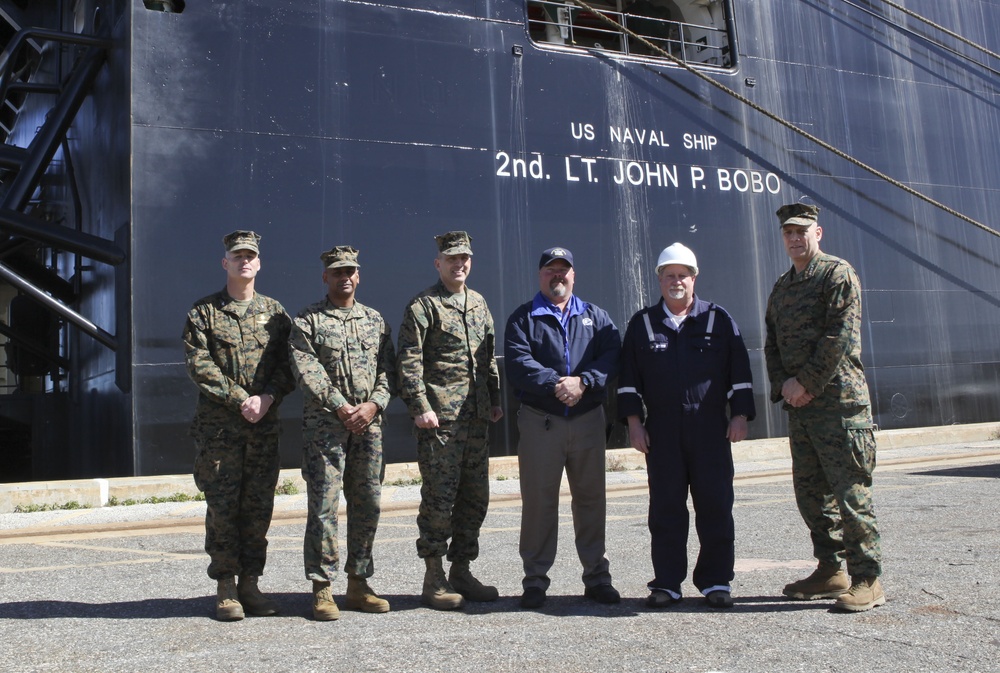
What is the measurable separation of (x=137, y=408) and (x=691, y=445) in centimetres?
589

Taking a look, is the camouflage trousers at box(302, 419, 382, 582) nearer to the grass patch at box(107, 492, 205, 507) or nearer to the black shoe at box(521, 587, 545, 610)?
the black shoe at box(521, 587, 545, 610)

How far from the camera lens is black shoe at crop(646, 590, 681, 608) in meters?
4.14

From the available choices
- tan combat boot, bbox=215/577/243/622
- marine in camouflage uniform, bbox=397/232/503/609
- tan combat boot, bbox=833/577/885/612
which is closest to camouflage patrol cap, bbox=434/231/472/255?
marine in camouflage uniform, bbox=397/232/503/609

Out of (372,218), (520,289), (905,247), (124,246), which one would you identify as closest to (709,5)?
(905,247)

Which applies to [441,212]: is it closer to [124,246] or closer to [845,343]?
[124,246]

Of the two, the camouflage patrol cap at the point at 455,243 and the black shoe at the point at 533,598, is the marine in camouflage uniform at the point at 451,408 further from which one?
the black shoe at the point at 533,598

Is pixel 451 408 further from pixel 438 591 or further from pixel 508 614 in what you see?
pixel 508 614

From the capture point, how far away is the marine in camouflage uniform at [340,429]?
4.20m

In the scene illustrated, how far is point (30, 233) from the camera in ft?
30.5

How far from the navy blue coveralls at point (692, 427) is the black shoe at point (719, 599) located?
7 cm

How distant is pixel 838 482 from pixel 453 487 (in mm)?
1699

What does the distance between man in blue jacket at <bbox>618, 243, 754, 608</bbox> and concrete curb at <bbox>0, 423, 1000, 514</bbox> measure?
5.04m

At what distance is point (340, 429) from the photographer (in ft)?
14.1

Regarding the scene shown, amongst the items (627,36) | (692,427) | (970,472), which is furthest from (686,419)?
(627,36)
